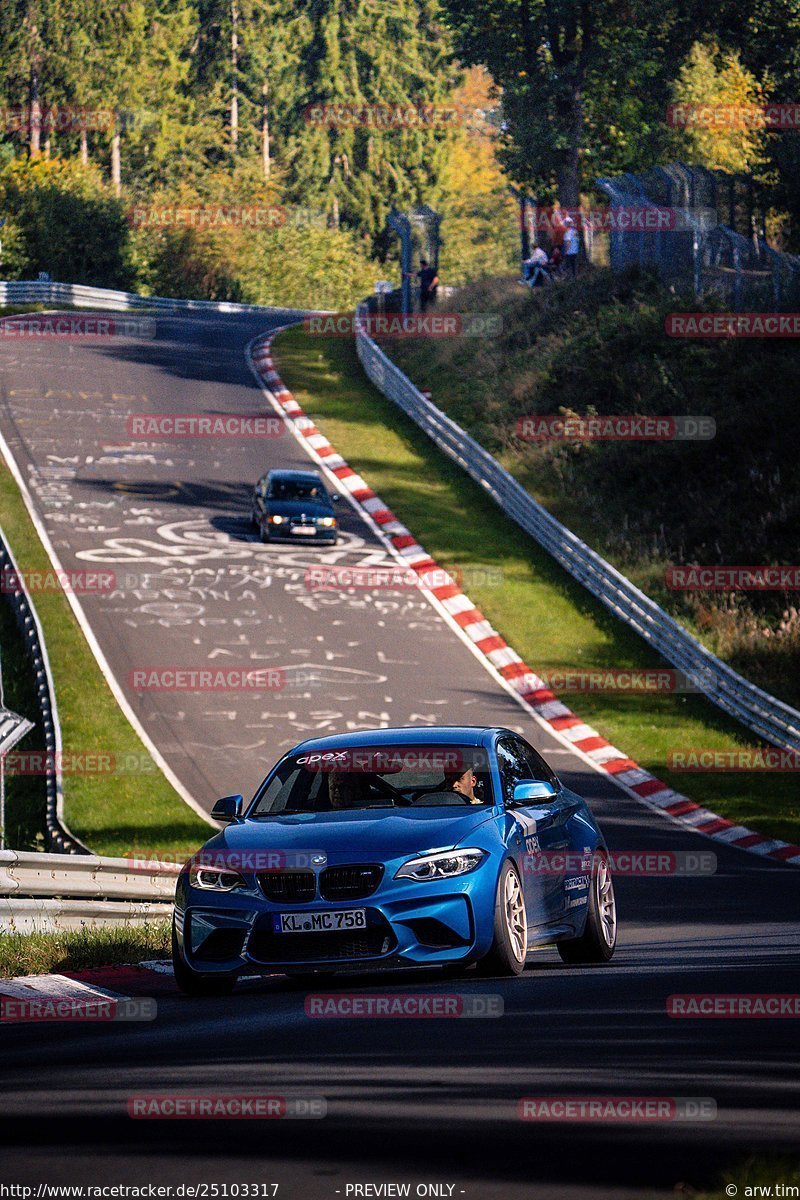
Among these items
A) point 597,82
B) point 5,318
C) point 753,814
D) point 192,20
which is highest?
point 192,20

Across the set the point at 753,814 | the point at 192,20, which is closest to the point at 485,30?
the point at 753,814

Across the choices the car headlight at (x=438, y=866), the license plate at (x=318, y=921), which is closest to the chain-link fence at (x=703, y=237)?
the car headlight at (x=438, y=866)

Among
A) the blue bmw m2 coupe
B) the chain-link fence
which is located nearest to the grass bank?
the chain-link fence

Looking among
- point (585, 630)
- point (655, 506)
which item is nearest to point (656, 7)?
point (655, 506)

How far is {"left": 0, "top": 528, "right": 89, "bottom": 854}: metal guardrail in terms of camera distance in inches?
846

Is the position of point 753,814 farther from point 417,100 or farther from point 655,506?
point 417,100

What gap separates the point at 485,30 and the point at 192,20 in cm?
5721

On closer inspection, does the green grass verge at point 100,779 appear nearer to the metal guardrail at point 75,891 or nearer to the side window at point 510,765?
the metal guardrail at point 75,891

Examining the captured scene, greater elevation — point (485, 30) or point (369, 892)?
point (485, 30)

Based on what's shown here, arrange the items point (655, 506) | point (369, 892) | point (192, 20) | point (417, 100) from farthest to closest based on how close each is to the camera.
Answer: point (417, 100) → point (192, 20) → point (655, 506) → point (369, 892)

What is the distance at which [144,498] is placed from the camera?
3769cm

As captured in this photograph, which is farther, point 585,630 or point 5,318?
point 5,318

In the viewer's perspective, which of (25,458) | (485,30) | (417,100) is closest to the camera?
(25,458)

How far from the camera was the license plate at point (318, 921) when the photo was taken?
9.58m
